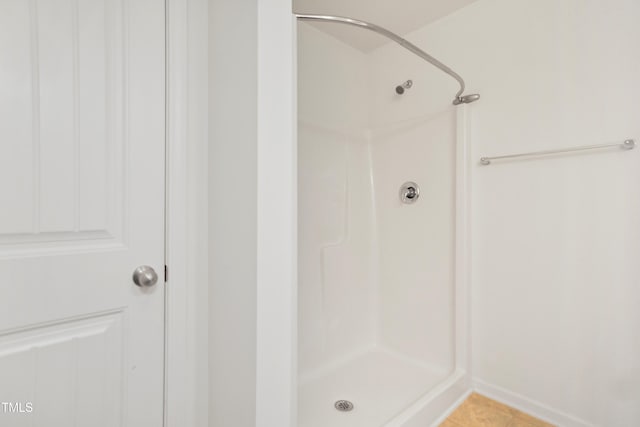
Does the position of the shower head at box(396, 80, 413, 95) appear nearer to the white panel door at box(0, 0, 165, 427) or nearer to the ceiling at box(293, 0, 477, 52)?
the ceiling at box(293, 0, 477, 52)

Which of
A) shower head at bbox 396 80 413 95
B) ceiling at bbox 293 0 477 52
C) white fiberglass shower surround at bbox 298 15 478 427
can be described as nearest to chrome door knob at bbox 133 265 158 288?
white fiberglass shower surround at bbox 298 15 478 427

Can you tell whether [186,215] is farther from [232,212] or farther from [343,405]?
[343,405]

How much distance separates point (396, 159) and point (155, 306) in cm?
159

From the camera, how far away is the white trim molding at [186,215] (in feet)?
2.94

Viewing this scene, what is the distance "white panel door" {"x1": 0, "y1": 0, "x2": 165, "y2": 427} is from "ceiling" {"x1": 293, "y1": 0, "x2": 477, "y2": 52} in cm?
97

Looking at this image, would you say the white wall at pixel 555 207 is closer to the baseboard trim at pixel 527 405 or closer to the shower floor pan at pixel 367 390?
the baseboard trim at pixel 527 405

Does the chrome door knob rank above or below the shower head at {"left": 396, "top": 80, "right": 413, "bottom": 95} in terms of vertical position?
below

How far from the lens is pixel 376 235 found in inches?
79.1

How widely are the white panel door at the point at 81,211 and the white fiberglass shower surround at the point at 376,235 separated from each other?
863 mm

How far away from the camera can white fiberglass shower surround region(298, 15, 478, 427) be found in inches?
60.3

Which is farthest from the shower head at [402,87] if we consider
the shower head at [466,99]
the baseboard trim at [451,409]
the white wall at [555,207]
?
the baseboard trim at [451,409]

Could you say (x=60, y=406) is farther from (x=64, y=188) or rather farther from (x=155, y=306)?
(x=64, y=188)

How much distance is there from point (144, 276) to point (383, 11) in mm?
1776

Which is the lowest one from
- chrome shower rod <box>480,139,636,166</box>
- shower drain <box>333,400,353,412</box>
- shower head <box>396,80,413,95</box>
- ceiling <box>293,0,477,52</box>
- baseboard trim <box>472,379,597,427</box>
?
shower drain <box>333,400,353,412</box>
